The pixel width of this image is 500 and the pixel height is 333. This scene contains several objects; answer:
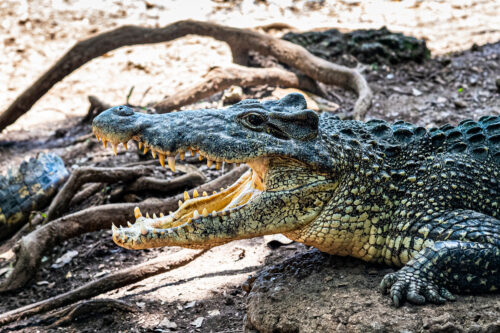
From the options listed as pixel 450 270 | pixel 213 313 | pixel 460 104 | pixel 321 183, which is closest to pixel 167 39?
pixel 460 104

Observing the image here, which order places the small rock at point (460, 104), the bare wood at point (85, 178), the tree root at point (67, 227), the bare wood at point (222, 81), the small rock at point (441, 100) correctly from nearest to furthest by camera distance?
the tree root at point (67, 227) < the bare wood at point (85, 178) < the small rock at point (460, 104) < the small rock at point (441, 100) < the bare wood at point (222, 81)

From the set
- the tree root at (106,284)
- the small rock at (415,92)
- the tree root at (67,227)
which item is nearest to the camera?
the tree root at (106,284)

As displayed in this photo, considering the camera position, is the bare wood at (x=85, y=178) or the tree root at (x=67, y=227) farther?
the bare wood at (x=85, y=178)

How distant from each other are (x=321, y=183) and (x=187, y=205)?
91 centimetres

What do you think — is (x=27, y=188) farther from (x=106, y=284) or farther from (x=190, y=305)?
(x=190, y=305)

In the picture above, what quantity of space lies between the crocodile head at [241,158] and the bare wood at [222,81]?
3.99m

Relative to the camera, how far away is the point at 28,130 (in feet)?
28.3

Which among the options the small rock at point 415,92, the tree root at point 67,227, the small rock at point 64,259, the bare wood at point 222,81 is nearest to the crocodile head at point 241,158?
the tree root at point 67,227

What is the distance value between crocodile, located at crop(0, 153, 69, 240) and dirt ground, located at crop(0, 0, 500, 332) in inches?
16.8

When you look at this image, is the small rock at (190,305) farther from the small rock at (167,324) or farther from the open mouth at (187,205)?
the open mouth at (187,205)

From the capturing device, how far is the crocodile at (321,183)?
297 centimetres

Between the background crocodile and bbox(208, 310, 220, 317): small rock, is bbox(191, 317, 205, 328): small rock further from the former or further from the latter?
the background crocodile

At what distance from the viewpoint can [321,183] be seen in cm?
308

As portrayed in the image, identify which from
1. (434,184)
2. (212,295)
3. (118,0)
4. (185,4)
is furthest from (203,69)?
(434,184)
